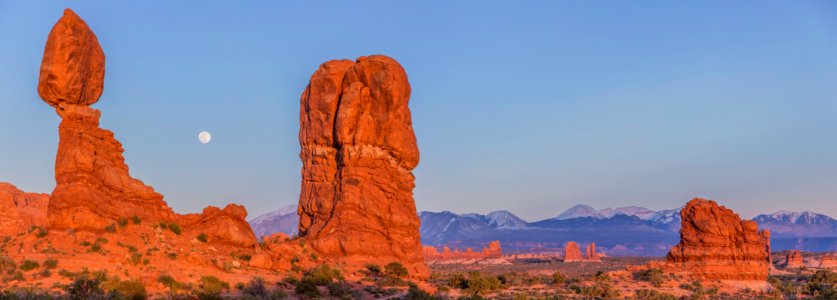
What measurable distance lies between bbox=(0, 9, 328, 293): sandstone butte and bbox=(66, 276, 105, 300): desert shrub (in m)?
2.53

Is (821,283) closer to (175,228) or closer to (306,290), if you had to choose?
(306,290)

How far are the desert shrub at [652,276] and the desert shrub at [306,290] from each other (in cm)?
2224

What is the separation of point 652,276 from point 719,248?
230 inches

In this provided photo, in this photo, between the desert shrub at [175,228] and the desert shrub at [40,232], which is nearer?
the desert shrub at [40,232]

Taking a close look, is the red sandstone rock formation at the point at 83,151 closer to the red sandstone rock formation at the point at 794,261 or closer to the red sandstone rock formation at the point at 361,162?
the red sandstone rock formation at the point at 361,162

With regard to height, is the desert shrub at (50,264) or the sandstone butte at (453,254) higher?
the sandstone butte at (453,254)

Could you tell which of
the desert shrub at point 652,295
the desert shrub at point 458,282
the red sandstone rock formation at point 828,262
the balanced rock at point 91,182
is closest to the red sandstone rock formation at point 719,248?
the desert shrub at point 652,295

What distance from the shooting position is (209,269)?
2798 centimetres

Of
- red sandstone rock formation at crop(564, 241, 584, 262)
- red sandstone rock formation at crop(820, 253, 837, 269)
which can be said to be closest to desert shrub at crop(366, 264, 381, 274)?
red sandstone rock formation at crop(820, 253, 837, 269)

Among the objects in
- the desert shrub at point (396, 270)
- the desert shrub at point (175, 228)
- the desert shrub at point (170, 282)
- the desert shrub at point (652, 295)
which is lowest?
the desert shrub at point (652, 295)

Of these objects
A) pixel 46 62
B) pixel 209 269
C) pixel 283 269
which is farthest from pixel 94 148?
pixel 283 269

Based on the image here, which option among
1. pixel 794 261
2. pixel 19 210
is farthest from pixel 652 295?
pixel 794 261

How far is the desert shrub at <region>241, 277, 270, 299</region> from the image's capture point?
24688mm

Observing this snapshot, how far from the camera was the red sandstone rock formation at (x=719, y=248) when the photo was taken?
43531 millimetres
